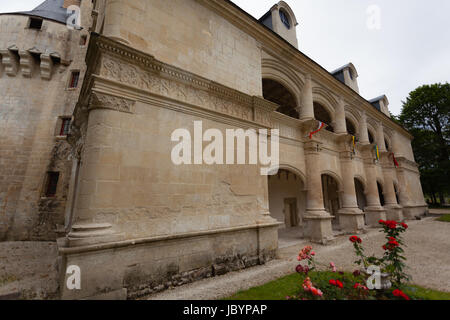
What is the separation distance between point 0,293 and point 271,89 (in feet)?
42.7

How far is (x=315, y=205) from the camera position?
910cm

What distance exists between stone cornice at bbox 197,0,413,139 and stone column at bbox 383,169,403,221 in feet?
21.6

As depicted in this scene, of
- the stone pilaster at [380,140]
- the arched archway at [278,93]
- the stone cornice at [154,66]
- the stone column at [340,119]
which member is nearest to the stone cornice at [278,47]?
the stone column at [340,119]

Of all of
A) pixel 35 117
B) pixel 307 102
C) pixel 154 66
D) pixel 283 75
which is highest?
pixel 283 75

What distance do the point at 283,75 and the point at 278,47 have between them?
4.06ft

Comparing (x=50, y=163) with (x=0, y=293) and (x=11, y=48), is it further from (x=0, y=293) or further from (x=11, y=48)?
(x=0, y=293)

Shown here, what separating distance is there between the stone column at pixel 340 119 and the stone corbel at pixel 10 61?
61.7ft

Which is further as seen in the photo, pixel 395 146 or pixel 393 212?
pixel 395 146

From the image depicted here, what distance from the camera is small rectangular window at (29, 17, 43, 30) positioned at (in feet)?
38.7

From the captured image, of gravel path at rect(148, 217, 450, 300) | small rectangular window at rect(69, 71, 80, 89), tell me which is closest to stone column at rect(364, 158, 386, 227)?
gravel path at rect(148, 217, 450, 300)

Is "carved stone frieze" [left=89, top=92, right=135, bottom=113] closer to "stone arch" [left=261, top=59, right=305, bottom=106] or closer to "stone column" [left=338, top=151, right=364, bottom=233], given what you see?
"stone arch" [left=261, top=59, right=305, bottom=106]

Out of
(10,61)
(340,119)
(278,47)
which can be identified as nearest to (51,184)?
(10,61)

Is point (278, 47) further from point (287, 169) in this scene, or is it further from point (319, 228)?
point (319, 228)

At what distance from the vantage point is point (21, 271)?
536 centimetres
